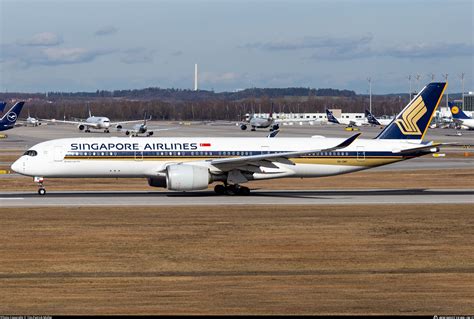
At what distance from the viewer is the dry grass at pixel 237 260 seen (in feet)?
71.8

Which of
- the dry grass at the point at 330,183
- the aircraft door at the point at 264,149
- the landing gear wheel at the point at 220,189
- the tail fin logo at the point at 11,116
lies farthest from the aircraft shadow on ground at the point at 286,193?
the tail fin logo at the point at 11,116

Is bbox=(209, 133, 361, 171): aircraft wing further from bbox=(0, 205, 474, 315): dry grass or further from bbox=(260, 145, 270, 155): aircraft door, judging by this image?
bbox=(0, 205, 474, 315): dry grass

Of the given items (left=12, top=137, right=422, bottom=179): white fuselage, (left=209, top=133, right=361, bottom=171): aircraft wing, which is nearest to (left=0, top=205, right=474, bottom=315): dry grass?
(left=209, top=133, right=361, bottom=171): aircraft wing

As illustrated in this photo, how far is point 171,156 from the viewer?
1870 inches

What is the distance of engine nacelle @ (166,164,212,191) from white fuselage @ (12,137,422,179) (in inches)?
57.7

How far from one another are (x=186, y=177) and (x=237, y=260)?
55.7 feet

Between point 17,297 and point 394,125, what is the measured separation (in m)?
33.5

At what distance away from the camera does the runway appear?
144 ft

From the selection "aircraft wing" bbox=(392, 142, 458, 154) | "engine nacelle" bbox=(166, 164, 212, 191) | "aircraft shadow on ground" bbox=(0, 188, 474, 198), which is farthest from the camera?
"aircraft wing" bbox=(392, 142, 458, 154)

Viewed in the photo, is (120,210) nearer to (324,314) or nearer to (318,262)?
(318,262)

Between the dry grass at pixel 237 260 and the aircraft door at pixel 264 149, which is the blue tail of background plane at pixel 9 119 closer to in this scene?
the aircraft door at pixel 264 149

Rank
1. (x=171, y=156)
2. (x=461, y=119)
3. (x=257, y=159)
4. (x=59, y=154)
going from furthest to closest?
(x=461, y=119)
(x=171, y=156)
(x=59, y=154)
(x=257, y=159)

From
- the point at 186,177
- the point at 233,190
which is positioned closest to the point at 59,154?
the point at 186,177

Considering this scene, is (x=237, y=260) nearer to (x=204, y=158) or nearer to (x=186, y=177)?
(x=186, y=177)
